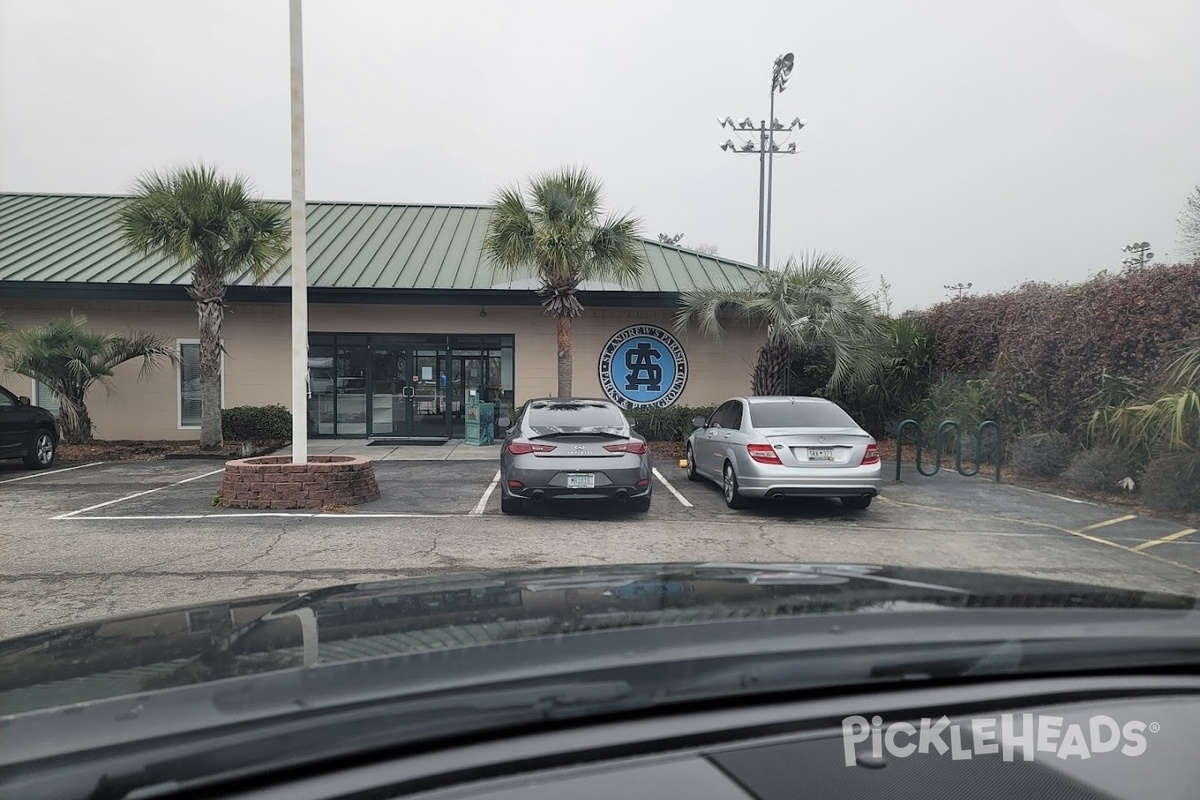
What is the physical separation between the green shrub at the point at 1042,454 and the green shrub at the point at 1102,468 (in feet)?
2.08

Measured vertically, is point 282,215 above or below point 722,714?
above

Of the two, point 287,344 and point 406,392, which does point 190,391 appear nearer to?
point 287,344

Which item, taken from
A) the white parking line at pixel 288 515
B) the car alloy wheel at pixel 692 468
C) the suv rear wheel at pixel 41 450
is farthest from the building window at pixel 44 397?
the car alloy wheel at pixel 692 468

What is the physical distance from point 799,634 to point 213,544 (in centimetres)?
763

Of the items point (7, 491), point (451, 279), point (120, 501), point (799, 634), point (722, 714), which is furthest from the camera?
point (451, 279)

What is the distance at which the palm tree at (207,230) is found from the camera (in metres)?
13.9

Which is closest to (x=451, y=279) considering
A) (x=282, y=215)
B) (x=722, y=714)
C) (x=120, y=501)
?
(x=282, y=215)

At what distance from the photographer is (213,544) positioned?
7750 mm

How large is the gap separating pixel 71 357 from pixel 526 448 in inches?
457

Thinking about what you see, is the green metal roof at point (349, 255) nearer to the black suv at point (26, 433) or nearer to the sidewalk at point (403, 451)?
the sidewalk at point (403, 451)

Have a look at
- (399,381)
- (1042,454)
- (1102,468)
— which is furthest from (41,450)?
(1102,468)

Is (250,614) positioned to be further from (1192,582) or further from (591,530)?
(1192,582)

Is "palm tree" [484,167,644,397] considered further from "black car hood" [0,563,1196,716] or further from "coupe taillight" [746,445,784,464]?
"black car hood" [0,563,1196,716]

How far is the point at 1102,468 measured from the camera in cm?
1130
